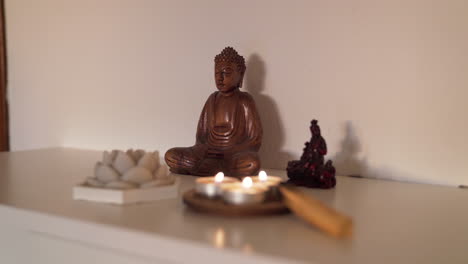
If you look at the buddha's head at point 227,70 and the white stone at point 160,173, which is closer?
the white stone at point 160,173

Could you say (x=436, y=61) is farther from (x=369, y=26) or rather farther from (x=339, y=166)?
(x=339, y=166)

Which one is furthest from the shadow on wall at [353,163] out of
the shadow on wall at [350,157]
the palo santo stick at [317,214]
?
the palo santo stick at [317,214]

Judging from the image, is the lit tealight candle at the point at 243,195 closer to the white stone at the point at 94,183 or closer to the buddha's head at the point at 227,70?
the white stone at the point at 94,183

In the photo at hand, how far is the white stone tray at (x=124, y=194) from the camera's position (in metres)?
0.69

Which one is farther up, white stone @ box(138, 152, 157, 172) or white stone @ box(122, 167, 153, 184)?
white stone @ box(138, 152, 157, 172)

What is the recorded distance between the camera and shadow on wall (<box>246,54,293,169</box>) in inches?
42.6

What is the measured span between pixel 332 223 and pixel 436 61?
528 mm

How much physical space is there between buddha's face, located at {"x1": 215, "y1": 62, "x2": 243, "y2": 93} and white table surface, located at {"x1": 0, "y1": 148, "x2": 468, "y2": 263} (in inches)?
9.4

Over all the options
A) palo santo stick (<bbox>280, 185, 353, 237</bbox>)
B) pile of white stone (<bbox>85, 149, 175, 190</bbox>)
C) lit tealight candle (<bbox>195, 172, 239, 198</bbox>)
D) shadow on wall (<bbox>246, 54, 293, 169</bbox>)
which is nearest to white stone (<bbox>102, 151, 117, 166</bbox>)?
pile of white stone (<bbox>85, 149, 175, 190</bbox>)

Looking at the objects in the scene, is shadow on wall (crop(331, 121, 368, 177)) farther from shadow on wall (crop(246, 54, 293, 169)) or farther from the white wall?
shadow on wall (crop(246, 54, 293, 169))

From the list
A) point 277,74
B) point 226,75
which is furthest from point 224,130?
point 277,74

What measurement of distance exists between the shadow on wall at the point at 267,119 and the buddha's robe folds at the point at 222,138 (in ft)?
0.45

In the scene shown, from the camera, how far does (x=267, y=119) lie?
3.59 feet

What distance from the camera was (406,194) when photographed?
82cm
